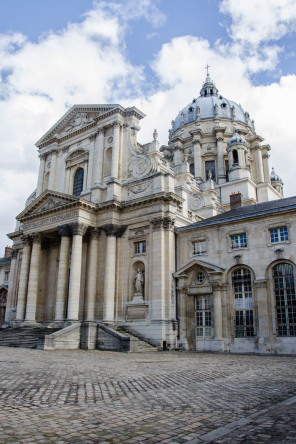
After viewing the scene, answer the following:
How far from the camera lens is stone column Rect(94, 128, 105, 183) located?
111 ft

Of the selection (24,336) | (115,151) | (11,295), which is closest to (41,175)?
(115,151)

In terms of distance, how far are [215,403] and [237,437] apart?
2.56 metres

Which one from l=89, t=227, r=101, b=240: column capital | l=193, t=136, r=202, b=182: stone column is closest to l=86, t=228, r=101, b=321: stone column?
l=89, t=227, r=101, b=240: column capital

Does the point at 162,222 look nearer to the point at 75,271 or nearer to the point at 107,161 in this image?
the point at 75,271

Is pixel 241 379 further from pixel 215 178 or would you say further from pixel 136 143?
pixel 215 178

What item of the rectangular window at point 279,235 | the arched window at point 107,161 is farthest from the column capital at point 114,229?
the rectangular window at point 279,235

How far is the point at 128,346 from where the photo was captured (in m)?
23.5

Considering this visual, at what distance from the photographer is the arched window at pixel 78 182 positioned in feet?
120

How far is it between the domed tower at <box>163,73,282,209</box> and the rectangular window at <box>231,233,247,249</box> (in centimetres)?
2112

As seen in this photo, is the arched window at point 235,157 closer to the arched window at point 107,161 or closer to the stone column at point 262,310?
the arched window at point 107,161

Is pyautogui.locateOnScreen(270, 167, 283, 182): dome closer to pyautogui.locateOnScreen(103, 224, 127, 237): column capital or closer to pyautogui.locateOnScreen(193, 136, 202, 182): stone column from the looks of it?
pyautogui.locateOnScreen(193, 136, 202, 182): stone column

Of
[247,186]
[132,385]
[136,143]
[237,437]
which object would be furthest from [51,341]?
[247,186]

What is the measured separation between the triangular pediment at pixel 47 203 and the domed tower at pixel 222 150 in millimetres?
18215

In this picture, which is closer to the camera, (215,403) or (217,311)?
(215,403)
